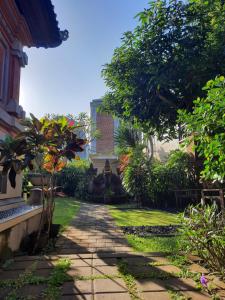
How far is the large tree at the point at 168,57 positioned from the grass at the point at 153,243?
14.1 ft

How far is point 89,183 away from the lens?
1391 cm

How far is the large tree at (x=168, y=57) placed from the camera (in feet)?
23.6

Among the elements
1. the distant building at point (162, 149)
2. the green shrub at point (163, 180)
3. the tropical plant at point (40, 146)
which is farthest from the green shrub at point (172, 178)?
the tropical plant at point (40, 146)

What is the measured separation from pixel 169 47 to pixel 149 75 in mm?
984

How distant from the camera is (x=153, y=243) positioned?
4.50 metres

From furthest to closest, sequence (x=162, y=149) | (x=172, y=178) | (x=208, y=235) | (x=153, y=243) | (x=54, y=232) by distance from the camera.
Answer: (x=162, y=149) < (x=172, y=178) < (x=54, y=232) < (x=153, y=243) < (x=208, y=235)

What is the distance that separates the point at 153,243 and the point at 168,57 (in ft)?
17.9

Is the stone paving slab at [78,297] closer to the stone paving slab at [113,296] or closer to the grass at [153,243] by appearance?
the stone paving slab at [113,296]

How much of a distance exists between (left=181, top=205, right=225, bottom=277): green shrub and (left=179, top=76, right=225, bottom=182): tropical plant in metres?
0.54

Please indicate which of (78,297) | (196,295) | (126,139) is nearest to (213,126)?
(196,295)

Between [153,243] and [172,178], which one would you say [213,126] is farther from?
[172,178]

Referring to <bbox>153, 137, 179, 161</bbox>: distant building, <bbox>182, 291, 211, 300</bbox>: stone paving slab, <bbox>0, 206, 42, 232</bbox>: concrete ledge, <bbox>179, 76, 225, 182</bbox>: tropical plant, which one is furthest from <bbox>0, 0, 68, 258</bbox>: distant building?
<bbox>153, 137, 179, 161</bbox>: distant building

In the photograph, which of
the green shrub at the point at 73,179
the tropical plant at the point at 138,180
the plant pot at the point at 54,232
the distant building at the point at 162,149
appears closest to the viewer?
the plant pot at the point at 54,232

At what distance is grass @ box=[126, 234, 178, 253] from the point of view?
4077 mm
